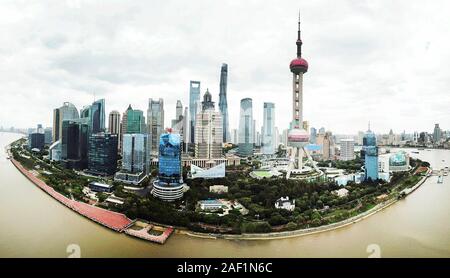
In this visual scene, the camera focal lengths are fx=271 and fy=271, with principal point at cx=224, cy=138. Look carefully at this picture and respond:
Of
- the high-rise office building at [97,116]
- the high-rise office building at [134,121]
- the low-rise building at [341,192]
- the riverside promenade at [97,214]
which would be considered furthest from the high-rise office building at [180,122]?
the low-rise building at [341,192]

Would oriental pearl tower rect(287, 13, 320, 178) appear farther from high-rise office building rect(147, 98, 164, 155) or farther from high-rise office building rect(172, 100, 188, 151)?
high-rise office building rect(147, 98, 164, 155)

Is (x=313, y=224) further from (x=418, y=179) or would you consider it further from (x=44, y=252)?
(x=418, y=179)

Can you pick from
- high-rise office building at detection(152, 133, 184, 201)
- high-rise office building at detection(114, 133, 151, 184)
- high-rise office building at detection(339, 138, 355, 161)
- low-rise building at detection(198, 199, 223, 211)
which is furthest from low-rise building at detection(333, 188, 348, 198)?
high-rise office building at detection(339, 138, 355, 161)

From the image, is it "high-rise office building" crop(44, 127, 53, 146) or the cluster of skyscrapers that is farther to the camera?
"high-rise office building" crop(44, 127, 53, 146)

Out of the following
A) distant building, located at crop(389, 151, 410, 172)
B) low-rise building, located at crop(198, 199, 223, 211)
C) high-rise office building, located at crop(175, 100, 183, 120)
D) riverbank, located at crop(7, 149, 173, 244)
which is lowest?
riverbank, located at crop(7, 149, 173, 244)

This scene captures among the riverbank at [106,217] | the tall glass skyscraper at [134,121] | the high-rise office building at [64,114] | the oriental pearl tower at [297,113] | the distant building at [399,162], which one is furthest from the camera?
the distant building at [399,162]

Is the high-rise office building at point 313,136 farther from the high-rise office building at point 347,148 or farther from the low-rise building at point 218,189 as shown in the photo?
the low-rise building at point 218,189
